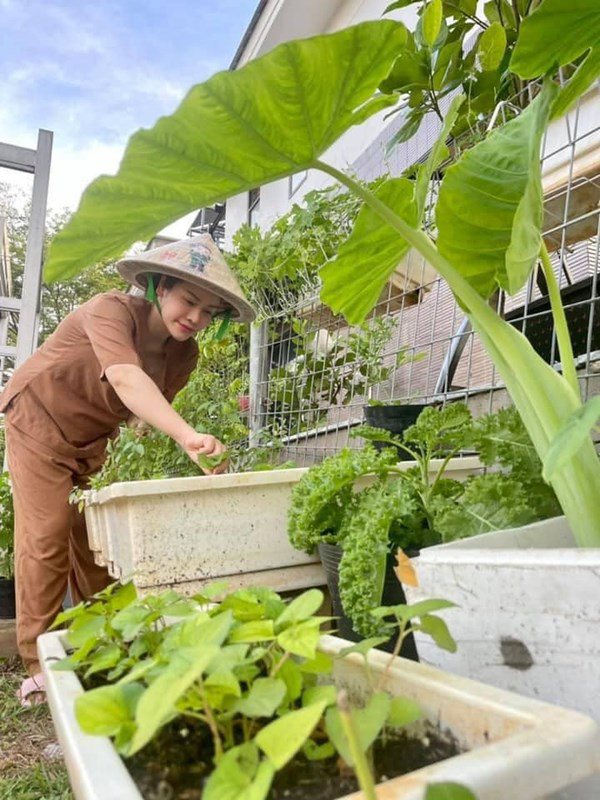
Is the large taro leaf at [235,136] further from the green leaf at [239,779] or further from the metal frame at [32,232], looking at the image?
the metal frame at [32,232]

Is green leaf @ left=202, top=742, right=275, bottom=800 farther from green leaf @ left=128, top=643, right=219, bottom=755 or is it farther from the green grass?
the green grass

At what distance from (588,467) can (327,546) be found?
41cm

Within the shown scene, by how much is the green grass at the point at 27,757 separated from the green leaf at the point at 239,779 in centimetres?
90

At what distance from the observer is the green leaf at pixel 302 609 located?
39 centimetres

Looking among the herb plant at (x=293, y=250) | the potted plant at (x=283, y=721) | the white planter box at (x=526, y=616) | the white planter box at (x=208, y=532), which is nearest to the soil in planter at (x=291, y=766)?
the potted plant at (x=283, y=721)

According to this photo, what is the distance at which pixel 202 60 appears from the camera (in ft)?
23.8

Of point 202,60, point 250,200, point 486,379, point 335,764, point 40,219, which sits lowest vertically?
point 335,764

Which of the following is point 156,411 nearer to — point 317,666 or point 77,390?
point 77,390

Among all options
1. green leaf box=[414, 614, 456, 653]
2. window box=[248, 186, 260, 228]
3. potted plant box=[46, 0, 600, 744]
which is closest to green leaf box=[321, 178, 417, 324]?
potted plant box=[46, 0, 600, 744]

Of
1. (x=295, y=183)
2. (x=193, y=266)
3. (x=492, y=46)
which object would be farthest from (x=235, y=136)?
(x=295, y=183)

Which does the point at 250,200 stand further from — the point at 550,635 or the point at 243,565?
the point at 550,635

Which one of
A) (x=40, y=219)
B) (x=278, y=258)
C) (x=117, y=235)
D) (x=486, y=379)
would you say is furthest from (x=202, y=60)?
(x=117, y=235)

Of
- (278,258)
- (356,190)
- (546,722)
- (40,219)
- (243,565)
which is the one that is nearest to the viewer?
(546,722)

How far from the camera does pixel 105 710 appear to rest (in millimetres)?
336
